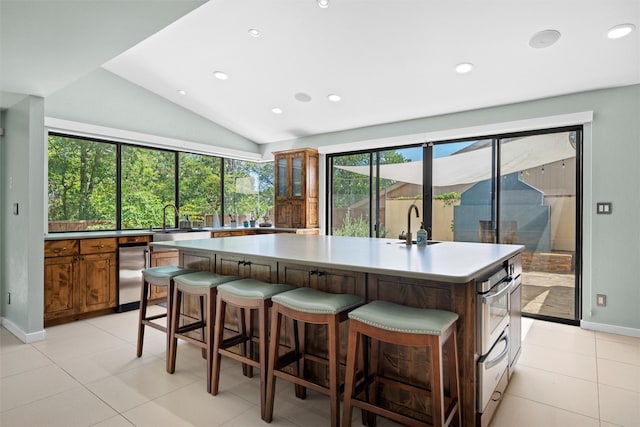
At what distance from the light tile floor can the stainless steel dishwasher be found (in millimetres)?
869

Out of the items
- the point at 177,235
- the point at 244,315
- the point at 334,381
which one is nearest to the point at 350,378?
the point at 334,381

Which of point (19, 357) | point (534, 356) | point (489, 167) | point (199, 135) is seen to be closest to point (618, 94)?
point (489, 167)

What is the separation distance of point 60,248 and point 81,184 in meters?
1.09

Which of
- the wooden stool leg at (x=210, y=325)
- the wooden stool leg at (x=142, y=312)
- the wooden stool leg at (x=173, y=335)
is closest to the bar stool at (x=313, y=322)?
the wooden stool leg at (x=210, y=325)

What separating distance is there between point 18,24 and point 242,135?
14.1 feet

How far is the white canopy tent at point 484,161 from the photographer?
4.02 m

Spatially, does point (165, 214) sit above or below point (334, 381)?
above

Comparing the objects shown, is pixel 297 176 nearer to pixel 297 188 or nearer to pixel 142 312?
pixel 297 188

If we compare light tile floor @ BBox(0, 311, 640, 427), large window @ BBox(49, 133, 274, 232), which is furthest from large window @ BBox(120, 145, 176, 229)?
light tile floor @ BBox(0, 311, 640, 427)

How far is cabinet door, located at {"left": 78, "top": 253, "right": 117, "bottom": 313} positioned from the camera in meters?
3.95

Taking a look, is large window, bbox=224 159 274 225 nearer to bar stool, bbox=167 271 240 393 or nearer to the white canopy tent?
the white canopy tent

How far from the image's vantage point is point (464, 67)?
3.53 m

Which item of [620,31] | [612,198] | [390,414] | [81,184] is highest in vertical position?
[620,31]

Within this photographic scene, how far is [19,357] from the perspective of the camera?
295cm
